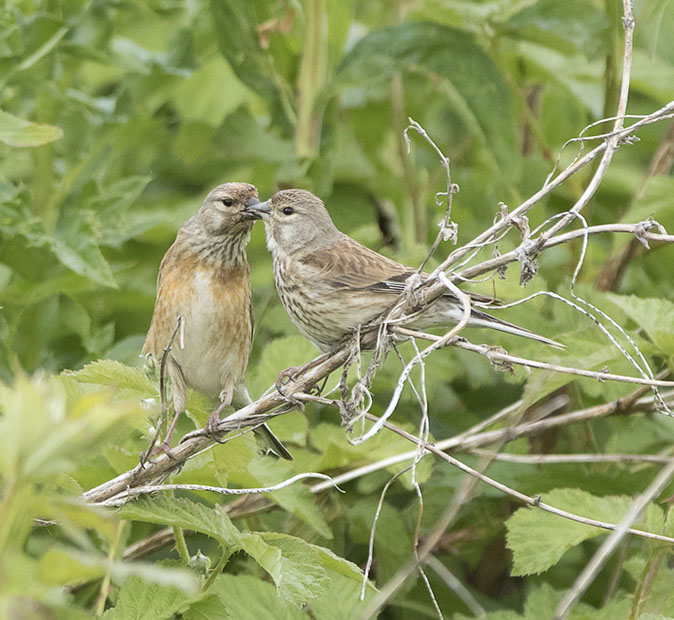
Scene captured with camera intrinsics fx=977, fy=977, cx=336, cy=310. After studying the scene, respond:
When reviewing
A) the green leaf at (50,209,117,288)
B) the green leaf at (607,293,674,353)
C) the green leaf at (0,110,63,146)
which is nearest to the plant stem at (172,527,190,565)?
the green leaf at (50,209,117,288)

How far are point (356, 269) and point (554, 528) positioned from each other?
2.92 ft

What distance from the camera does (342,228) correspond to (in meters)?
4.21

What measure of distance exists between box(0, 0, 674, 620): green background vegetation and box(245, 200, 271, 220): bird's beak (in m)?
0.39

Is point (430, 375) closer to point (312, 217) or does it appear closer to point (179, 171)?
point (312, 217)

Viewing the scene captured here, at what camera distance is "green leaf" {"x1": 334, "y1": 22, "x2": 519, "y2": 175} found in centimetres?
357

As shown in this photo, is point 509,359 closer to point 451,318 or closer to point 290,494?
point 451,318

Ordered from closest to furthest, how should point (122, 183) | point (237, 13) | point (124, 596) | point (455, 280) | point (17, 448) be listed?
point (17, 448)
point (455, 280)
point (124, 596)
point (122, 183)
point (237, 13)

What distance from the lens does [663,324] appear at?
2.67 metres

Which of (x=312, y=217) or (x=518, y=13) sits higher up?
(x=518, y=13)

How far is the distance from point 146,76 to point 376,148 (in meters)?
1.36

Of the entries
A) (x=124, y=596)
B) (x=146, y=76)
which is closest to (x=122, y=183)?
(x=146, y=76)

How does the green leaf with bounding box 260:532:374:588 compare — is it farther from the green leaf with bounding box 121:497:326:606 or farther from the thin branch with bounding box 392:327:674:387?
the thin branch with bounding box 392:327:674:387

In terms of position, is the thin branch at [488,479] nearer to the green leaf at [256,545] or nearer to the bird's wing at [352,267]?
the green leaf at [256,545]

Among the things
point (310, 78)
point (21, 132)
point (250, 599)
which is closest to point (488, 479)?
point (250, 599)
